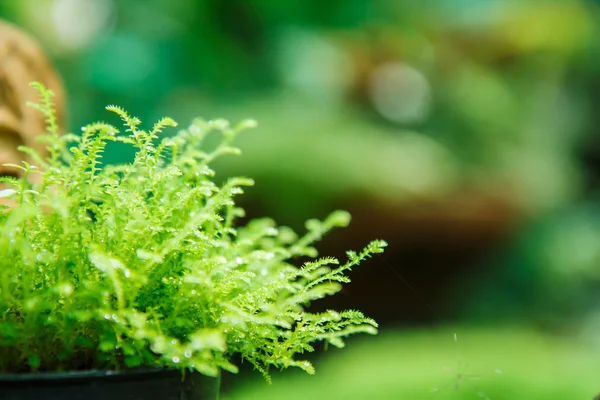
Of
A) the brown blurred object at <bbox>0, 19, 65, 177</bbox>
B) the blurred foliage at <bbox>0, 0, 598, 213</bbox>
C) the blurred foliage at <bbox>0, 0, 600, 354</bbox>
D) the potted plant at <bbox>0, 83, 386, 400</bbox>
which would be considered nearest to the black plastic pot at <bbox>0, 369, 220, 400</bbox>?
the potted plant at <bbox>0, 83, 386, 400</bbox>

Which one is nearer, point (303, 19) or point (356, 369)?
point (356, 369)

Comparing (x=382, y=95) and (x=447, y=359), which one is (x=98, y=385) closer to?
(x=447, y=359)

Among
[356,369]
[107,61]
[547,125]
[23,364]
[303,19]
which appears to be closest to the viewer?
[23,364]

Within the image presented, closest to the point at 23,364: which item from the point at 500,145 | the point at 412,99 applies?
the point at 412,99

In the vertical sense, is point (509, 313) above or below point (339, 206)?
below

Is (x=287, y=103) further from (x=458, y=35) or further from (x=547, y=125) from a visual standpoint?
(x=547, y=125)

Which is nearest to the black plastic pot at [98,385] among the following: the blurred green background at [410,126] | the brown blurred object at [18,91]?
the brown blurred object at [18,91]

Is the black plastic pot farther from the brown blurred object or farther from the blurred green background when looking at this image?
the blurred green background

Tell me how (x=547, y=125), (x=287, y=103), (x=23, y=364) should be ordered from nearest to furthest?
(x=23, y=364), (x=287, y=103), (x=547, y=125)
